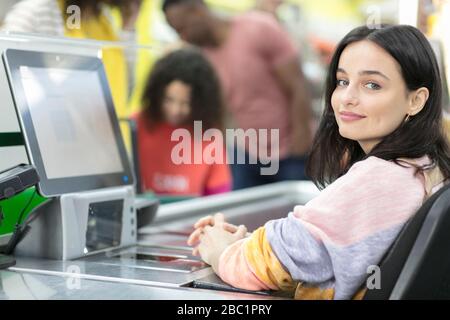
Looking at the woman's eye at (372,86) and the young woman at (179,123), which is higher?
the woman's eye at (372,86)

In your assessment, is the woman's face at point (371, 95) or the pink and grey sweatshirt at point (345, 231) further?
the woman's face at point (371, 95)

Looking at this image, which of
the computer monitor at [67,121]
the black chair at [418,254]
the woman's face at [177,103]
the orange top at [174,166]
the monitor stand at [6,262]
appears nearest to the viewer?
the black chair at [418,254]

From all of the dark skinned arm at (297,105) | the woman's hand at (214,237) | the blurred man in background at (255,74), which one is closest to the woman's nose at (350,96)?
the woman's hand at (214,237)

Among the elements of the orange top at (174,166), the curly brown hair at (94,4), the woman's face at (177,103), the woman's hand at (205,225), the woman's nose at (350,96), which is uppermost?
the curly brown hair at (94,4)

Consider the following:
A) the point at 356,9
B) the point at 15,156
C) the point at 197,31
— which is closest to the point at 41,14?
the point at 15,156

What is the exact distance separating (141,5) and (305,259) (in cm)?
279

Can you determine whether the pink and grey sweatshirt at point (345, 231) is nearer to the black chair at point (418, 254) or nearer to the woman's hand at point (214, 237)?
the black chair at point (418, 254)

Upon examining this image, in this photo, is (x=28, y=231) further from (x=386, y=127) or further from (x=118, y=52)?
(x=118, y=52)

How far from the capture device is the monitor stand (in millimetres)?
1403

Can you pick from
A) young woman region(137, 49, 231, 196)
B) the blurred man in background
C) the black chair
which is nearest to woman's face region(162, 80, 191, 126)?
young woman region(137, 49, 231, 196)

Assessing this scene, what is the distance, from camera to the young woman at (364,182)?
3.84 feet

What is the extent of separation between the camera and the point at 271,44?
12.0 feet

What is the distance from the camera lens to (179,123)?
3277 millimetres

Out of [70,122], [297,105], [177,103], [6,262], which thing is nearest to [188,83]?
[177,103]
